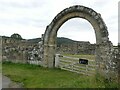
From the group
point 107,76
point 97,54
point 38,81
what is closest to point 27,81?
point 38,81

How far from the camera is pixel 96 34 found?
18.0 m

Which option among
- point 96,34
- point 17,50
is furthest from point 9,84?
point 17,50

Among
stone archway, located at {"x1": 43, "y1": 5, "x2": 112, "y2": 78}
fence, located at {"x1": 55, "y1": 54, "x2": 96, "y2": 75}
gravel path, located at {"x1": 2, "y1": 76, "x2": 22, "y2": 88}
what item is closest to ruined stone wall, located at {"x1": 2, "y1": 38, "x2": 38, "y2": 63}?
stone archway, located at {"x1": 43, "y1": 5, "x2": 112, "y2": 78}

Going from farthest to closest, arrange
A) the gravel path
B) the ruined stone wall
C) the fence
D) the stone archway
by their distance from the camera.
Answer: the ruined stone wall, the fence, the stone archway, the gravel path

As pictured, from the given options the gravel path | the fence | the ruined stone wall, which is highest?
→ the ruined stone wall

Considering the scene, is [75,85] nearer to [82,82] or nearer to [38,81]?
[82,82]

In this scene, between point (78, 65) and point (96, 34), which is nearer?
point (96, 34)

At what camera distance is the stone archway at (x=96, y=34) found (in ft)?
56.1

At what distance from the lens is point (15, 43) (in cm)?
2333

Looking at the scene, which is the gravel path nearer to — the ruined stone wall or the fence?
the fence

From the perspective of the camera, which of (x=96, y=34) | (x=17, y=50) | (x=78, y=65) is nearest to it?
(x=96, y=34)

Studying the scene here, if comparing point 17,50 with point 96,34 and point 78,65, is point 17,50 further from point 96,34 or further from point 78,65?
point 96,34

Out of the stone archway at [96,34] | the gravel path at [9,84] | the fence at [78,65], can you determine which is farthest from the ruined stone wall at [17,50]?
the gravel path at [9,84]

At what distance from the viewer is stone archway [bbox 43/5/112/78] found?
17.1m
